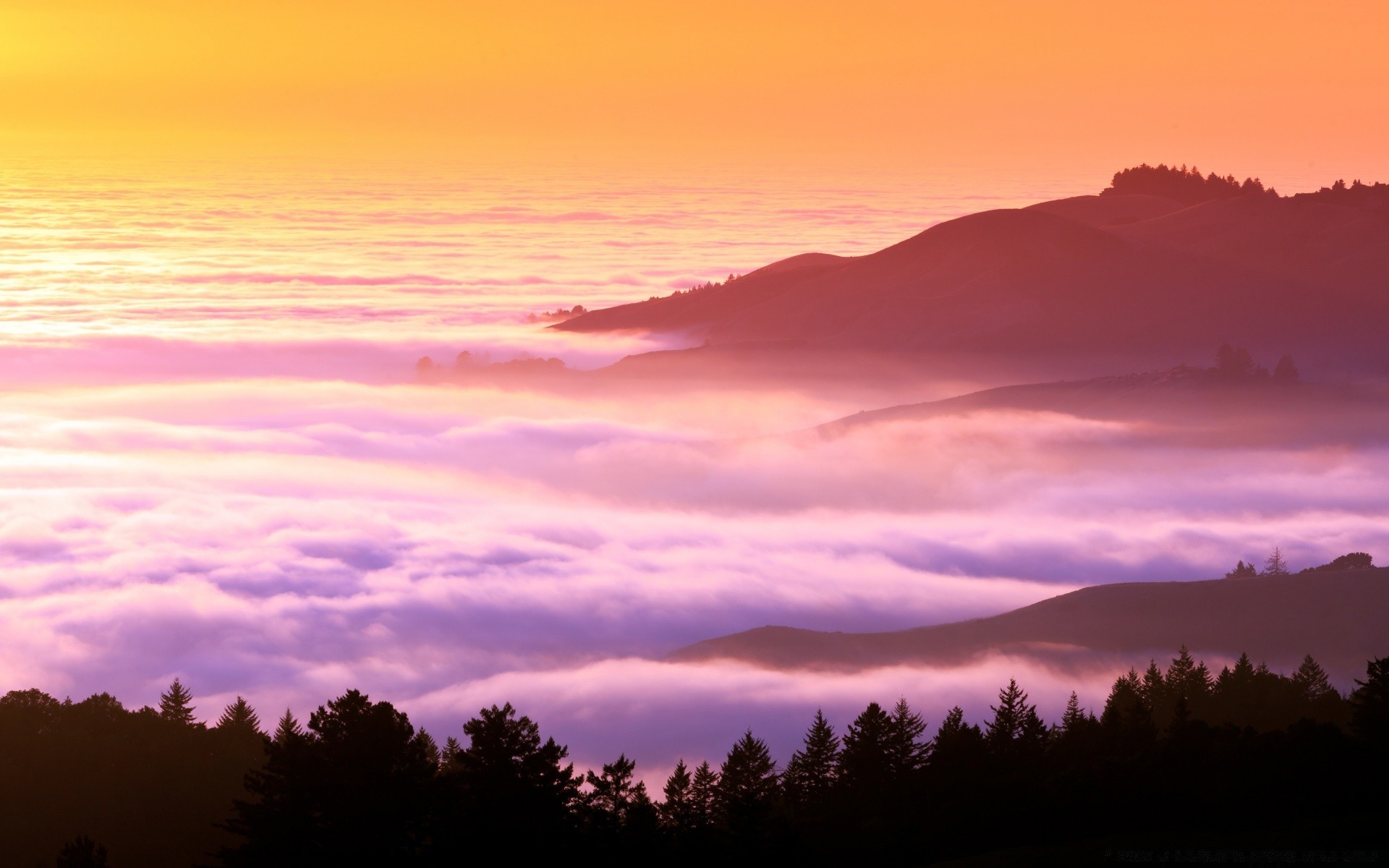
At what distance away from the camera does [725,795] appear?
176ft

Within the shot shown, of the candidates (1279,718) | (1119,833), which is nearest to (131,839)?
(1119,833)

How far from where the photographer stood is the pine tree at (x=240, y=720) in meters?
69.0

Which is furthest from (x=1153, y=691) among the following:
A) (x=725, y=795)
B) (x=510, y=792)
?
(x=510, y=792)

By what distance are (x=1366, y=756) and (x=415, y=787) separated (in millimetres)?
33887

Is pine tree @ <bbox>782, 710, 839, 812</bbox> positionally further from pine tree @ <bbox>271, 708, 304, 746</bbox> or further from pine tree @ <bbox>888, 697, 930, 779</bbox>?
pine tree @ <bbox>271, 708, 304, 746</bbox>

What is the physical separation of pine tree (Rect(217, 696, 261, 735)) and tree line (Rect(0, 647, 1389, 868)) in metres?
1.78

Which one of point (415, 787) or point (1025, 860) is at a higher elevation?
point (415, 787)

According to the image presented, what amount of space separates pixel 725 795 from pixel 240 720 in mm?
29445

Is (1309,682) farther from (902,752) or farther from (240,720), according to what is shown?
(240,720)

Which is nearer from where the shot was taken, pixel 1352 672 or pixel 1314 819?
pixel 1314 819

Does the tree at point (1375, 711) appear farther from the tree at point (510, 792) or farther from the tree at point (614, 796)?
the tree at point (510, 792)

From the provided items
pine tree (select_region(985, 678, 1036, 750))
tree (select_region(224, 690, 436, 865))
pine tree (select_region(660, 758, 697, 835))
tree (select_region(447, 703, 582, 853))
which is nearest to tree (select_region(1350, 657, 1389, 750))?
pine tree (select_region(985, 678, 1036, 750))

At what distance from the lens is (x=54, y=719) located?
70.3 meters

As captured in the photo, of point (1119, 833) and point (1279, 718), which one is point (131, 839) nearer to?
point (1119, 833)
